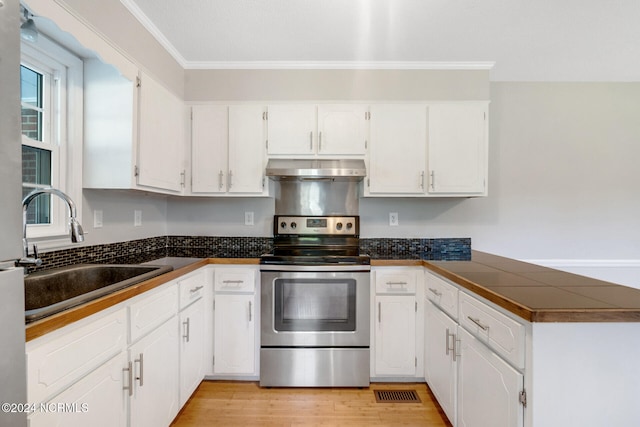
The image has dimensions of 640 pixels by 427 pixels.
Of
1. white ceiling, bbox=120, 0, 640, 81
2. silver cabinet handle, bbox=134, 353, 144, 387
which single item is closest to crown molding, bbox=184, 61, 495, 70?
white ceiling, bbox=120, 0, 640, 81

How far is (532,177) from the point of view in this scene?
9.11 ft

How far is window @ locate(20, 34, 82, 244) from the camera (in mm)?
1538

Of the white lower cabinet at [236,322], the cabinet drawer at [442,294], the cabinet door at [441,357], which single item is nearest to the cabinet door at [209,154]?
the white lower cabinet at [236,322]

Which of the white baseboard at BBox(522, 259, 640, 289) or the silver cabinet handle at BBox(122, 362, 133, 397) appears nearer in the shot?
the silver cabinet handle at BBox(122, 362, 133, 397)

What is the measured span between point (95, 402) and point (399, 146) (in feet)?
7.66

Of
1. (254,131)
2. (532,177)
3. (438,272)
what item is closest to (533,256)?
(532,177)

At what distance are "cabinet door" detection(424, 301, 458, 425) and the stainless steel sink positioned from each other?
163cm

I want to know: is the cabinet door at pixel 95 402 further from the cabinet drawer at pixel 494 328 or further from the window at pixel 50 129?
the cabinet drawer at pixel 494 328

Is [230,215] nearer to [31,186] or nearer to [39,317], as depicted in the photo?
[31,186]

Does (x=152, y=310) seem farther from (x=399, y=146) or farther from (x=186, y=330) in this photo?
(x=399, y=146)

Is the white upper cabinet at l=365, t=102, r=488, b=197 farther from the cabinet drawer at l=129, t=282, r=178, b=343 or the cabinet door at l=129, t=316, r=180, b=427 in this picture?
the cabinet door at l=129, t=316, r=180, b=427

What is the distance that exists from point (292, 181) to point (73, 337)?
1.93 metres

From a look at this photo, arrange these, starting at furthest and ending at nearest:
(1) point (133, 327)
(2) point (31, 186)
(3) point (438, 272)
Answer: (3) point (438, 272) < (2) point (31, 186) < (1) point (133, 327)

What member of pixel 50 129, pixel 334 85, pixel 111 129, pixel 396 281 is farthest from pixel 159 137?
pixel 396 281
